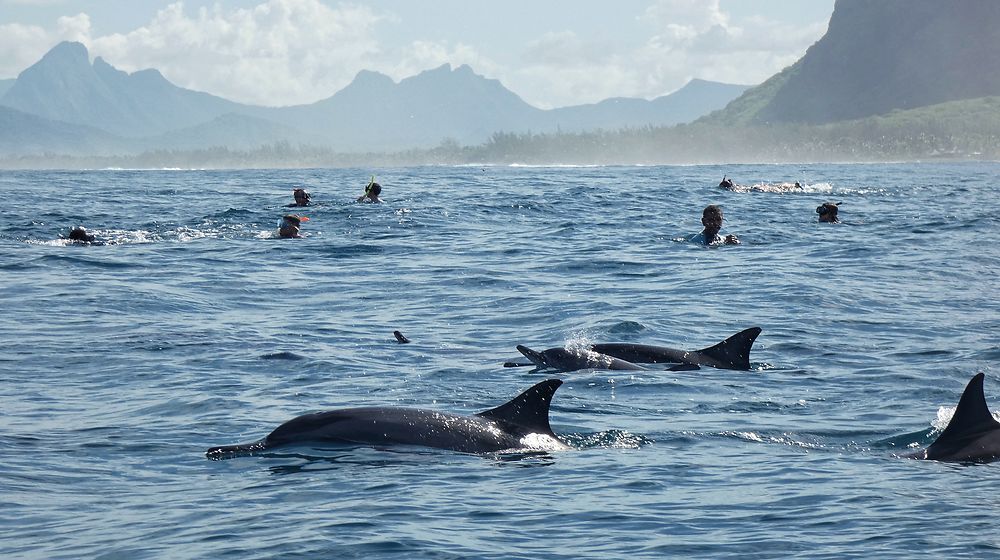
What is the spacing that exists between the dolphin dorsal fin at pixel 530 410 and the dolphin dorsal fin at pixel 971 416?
3.20 meters

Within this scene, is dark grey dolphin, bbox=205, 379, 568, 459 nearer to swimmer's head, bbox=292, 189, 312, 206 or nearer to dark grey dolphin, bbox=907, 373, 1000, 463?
dark grey dolphin, bbox=907, 373, 1000, 463

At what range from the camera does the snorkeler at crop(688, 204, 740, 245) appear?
A: 94.2 feet

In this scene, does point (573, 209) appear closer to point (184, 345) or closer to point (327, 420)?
point (184, 345)

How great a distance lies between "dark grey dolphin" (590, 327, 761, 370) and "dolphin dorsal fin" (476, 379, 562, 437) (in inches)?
181

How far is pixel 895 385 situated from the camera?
46.9 feet

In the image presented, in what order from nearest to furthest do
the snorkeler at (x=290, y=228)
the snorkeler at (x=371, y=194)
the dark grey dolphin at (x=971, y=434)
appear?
the dark grey dolphin at (x=971, y=434) → the snorkeler at (x=290, y=228) → the snorkeler at (x=371, y=194)

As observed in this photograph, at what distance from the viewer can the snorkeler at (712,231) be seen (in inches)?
1131

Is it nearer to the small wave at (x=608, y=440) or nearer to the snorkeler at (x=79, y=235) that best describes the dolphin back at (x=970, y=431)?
the small wave at (x=608, y=440)

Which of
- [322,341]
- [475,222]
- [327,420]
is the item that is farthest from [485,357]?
Answer: [475,222]

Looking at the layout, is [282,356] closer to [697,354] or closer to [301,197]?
[697,354]

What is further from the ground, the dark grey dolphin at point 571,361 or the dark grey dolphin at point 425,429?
the dark grey dolphin at point 425,429

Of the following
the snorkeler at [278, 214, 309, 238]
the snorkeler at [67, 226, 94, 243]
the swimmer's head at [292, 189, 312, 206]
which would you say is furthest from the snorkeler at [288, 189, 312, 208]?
the snorkeler at [67, 226, 94, 243]

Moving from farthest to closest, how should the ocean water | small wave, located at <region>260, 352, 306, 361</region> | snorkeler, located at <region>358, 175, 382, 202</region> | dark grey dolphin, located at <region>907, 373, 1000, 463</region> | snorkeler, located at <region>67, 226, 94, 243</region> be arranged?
snorkeler, located at <region>358, 175, 382, 202</region> < snorkeler, located at <region>67, 226, 94, 243</region> < small wave, located at <region>260, 352, 306, 361</region> < dark grey dolphin, located at <region>907, 373, 1000, 463</region> < the ocean water

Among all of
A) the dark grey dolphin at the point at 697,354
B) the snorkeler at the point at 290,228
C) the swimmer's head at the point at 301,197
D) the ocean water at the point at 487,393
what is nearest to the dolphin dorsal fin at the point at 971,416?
the ocean water at the point at 487,393
